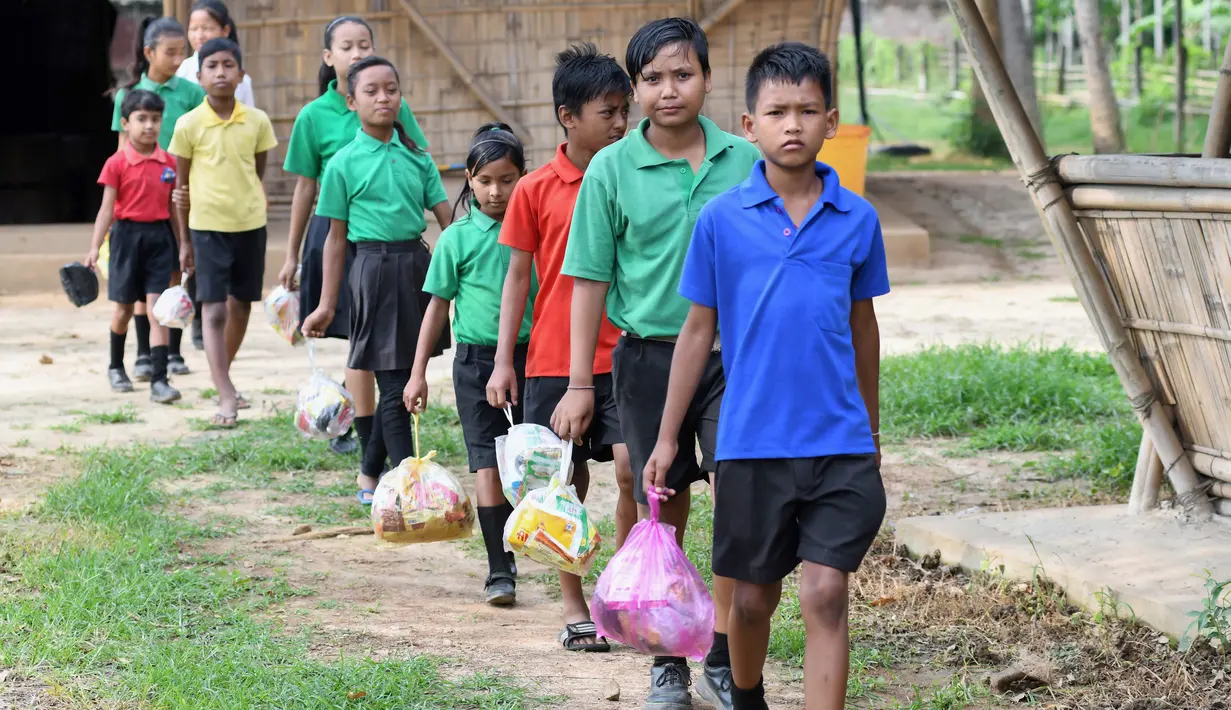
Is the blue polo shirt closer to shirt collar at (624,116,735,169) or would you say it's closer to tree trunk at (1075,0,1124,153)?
shirt collar at (624,116,735,169)

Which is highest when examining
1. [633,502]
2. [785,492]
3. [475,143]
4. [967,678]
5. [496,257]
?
[475,143]

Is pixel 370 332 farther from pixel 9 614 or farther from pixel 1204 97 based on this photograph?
pixel 1204 97

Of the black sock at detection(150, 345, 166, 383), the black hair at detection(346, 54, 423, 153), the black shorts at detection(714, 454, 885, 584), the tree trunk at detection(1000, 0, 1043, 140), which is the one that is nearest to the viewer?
the black shorts at detection(714, 454, 885, 584)

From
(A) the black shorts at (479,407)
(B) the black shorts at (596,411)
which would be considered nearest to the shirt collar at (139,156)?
(A) the black shorts at (479,407)

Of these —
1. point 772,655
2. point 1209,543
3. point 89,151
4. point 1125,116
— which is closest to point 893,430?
point 1209,543

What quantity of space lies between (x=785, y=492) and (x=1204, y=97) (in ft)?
75.7

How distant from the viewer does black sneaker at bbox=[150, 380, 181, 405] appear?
7215mm

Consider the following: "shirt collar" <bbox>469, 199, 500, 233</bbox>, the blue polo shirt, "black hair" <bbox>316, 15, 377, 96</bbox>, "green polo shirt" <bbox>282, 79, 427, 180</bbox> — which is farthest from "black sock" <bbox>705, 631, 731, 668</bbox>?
"black hair" <bbox>316, 15, 377, 96</bbox>

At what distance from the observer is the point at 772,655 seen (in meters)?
3.77

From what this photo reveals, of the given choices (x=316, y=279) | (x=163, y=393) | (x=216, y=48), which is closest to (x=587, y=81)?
(x=316, y=279)

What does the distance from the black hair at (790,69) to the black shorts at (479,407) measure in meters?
1.47

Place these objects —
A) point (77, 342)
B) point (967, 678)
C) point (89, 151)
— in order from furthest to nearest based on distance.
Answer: point (89, 151), point (77, 342), point (967, 678)

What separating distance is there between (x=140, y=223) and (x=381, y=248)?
2842mm

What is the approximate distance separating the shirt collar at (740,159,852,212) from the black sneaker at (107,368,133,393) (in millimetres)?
5486
